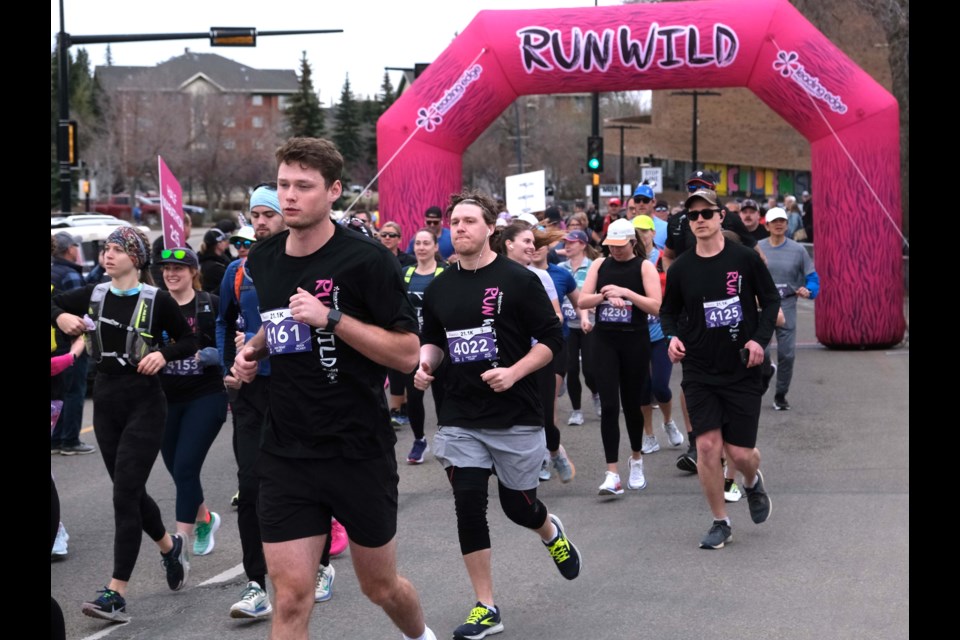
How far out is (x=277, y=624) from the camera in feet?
14.3

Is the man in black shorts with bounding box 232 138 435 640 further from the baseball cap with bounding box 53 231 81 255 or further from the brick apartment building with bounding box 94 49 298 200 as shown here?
the brick apartment building with bounding box 94 49 298 200

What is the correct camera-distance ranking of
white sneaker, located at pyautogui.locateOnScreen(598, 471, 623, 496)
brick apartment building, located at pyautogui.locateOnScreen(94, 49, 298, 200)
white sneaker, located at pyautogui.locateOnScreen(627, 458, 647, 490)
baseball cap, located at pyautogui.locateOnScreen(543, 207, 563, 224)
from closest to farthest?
white sneaker, located at pyautogui.locateOnScreen(598, 471, 623, 496) → white sneaker, located at pyautogui.locateOnScreen(627, 458, 647, 490) → baseball cap, located at pyautogui.locateOnScreen(543, 207, 563, 224) → brick apartment building, located at pyautogui.locateOnScreen(94, 49, 298, 200)

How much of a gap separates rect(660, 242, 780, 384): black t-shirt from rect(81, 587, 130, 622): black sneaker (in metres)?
3.28

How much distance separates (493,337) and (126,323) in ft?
5.97

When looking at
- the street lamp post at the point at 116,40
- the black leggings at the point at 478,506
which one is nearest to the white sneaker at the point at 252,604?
the black leggings at the point at 478,506

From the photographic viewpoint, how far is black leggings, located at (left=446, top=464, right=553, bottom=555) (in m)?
5.88

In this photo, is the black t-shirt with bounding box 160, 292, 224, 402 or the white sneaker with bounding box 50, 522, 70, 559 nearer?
the black t-shirt with bounding box 160, 292, 224, 402

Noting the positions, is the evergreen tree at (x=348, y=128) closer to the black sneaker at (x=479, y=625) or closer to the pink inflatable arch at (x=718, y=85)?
the pink inflatable arch at (x=718, y=85)

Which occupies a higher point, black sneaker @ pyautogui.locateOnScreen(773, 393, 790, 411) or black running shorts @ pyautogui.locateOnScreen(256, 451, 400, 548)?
black running shorts @ pyautogui.locateOnScreen(256, 451, 400, 548)

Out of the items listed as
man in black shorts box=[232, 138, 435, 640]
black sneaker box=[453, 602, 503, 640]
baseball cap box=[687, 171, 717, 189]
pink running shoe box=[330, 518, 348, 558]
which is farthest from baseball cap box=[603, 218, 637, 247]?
man in black shorts box=[232, 138, 435, 640]

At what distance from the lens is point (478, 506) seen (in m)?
5.90

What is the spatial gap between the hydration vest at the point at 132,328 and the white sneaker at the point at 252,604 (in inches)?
49.0

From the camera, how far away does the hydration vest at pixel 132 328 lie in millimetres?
6426
